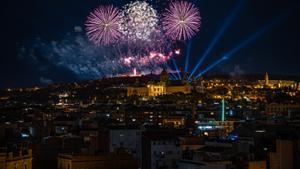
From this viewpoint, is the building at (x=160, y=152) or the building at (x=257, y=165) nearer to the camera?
the building at (x=257, y=165)

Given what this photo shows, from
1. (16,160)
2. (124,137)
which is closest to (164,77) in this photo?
(124,137)

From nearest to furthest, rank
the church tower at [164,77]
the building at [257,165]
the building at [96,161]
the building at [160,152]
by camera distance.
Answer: the building at [96,161] → the building at [257,165] → the building at [160,152] → the church tower at [164,77]

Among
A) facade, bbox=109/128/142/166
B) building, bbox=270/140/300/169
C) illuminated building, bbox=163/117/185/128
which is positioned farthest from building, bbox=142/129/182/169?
illuminated building, bbox=163/117/185/128

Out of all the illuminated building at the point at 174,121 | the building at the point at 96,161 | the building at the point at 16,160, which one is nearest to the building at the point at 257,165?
the building at the point at 96,161

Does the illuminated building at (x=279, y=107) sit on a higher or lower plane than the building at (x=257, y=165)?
higher

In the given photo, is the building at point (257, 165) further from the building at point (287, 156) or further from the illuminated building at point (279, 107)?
the illuminated building at point (279, 107)

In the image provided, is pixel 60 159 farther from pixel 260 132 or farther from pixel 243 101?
pixel 243 101

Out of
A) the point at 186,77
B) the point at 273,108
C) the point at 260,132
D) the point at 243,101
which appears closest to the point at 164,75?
the point at 186,77
